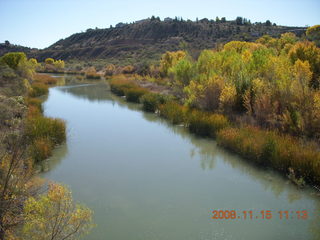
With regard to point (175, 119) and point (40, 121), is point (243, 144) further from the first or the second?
point (40, 121)

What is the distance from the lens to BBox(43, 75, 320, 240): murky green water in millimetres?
5273

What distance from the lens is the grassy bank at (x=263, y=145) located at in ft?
22.4

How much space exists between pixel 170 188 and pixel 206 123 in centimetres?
473

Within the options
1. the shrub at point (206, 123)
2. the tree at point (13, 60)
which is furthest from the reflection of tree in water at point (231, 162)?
the tree at point (13, 60)

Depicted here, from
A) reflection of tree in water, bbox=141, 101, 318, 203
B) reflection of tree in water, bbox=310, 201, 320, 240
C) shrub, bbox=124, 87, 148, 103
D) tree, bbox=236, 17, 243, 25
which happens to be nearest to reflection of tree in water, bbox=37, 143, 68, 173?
reflection of tree in water, bbox=141, 101, 318, 203

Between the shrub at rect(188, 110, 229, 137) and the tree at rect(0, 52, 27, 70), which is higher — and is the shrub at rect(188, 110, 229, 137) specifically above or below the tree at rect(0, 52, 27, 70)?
below

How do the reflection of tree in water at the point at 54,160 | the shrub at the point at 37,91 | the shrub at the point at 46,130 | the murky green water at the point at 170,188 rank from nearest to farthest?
the murky green water at the point at 170,188 < the reflection of tree in water at the point at 54,160 < the shrub at the point at 46,130 < the shrub at the point at 37,91

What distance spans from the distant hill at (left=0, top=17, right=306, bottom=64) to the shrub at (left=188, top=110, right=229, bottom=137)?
44.8 meters

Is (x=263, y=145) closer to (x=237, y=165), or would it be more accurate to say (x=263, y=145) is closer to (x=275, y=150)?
(x=275, y=150)

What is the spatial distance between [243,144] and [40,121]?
706 centimetres

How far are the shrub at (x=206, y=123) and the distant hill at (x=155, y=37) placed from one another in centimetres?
4477

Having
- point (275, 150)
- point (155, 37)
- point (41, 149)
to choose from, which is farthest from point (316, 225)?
point (155, 37)
